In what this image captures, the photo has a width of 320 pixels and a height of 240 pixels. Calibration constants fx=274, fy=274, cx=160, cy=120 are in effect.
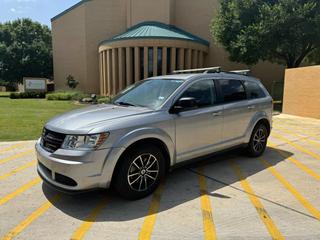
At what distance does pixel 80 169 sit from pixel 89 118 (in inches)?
31.6

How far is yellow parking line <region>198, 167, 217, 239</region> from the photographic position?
3205 millimetres

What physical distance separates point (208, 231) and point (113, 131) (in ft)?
5.69

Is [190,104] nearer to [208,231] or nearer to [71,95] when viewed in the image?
[208,231]

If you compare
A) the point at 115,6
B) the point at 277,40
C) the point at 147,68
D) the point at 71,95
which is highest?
the point at 115,6

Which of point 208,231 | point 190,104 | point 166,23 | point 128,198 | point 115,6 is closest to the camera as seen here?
point 208,231

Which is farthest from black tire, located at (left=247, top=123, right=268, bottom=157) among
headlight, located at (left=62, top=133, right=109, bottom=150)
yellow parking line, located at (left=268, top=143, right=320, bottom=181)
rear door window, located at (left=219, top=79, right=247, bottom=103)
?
headlight, located at (left=62, top=133, right=109, bottom=150)

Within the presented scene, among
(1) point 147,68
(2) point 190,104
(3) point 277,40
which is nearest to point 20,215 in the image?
(2) point 190,104

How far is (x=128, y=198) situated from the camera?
3992 mm

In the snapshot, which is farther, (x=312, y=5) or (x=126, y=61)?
(x=126, y=61)

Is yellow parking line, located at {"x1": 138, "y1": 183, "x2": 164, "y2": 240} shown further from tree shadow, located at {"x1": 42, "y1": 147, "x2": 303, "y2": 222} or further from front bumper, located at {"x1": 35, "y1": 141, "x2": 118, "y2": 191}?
front bumper, located at {"x1": 35, "y1": 141, "x2": 118, "y2": 191}

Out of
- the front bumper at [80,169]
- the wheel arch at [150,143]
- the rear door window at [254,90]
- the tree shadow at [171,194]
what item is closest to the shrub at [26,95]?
the tree shadow at [171,194]

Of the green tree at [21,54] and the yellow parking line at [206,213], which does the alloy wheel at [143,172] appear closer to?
the yellow parking line at [206,213]

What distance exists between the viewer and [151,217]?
3.59 m

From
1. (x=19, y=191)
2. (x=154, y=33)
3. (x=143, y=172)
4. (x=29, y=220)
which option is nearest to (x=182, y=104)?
(x=143, y=172)
